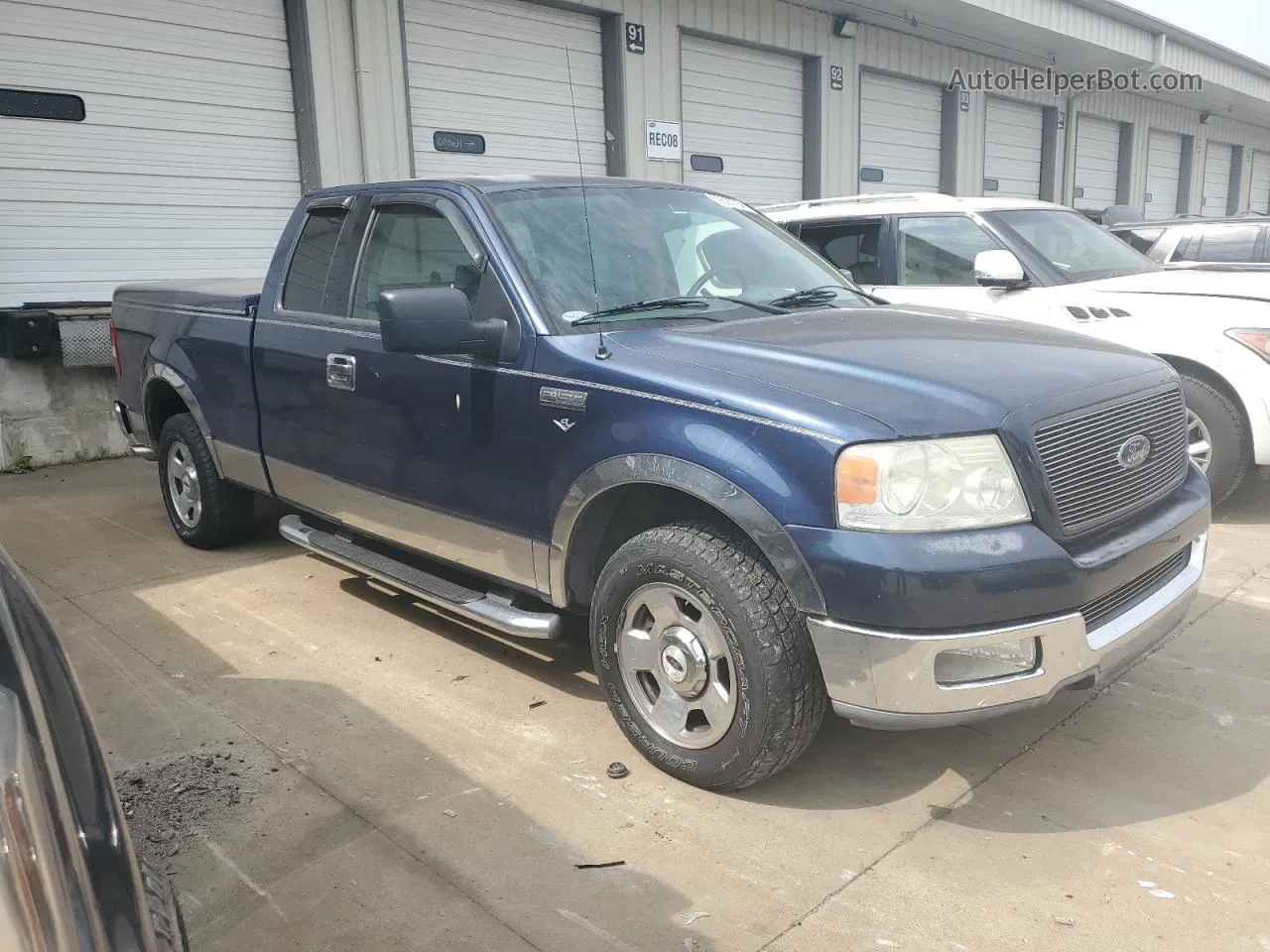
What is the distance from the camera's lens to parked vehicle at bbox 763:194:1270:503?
5.89 m

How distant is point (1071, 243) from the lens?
A: 6.95 m

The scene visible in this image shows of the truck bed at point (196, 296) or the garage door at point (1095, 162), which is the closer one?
the truck bed at point (196, 296)

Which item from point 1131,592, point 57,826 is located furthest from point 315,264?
point 57,826

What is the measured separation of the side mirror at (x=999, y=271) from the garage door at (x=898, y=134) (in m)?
9.24

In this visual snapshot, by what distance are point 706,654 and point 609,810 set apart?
21.4 inches

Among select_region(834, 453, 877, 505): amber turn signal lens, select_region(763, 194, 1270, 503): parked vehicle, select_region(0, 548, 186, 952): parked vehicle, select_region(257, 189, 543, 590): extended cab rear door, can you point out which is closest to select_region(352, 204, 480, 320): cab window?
select_region(257, 189, 543, 590): extended cab rear door

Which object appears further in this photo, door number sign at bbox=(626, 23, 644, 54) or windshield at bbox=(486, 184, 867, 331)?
door number sign at bbox=(626, 23, 644, 54)

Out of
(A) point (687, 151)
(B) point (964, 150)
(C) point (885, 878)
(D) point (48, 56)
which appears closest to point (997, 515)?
(C) point (885, 878)

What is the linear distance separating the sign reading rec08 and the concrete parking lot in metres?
8.49

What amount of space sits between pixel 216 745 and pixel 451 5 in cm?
849

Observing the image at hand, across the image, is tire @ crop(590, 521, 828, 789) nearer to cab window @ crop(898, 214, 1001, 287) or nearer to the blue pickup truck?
the blue pickup truck

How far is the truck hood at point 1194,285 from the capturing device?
6109 millimetres

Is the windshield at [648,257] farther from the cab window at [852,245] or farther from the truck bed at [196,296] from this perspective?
the cab window at [852,245]

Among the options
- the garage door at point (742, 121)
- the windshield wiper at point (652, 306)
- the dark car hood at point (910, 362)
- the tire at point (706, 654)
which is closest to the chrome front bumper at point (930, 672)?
the tire at point (706, 654)
